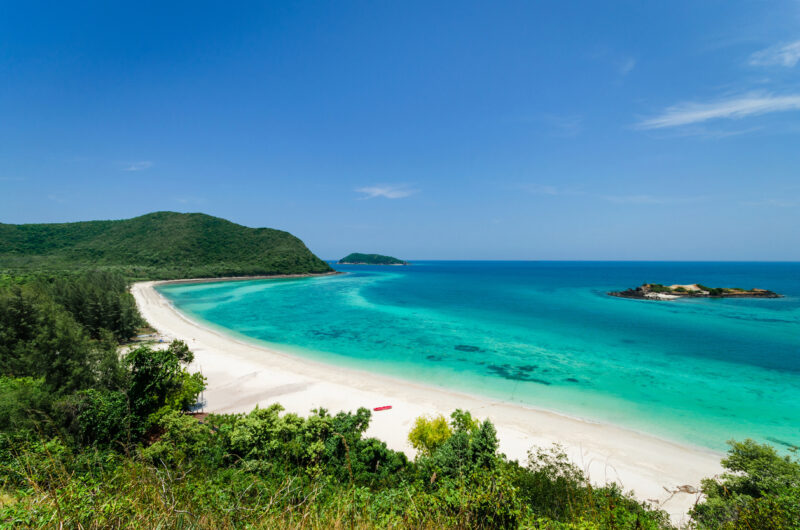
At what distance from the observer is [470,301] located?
238 feet

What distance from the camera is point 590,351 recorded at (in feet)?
111

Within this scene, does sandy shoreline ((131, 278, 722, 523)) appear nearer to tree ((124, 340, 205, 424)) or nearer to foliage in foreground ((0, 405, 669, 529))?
tree ((124, 340, 205, 424))

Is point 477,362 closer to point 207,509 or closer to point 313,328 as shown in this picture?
point 313,328

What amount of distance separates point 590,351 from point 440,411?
80.5ft

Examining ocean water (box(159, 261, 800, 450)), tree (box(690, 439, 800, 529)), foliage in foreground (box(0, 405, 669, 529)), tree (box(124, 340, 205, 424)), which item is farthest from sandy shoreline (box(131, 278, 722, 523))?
foliage in foreground (box(0, 405, 669, 529))

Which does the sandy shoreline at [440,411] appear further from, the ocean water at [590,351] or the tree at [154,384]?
the tree at [154,384]

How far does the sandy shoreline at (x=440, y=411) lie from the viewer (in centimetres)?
1359

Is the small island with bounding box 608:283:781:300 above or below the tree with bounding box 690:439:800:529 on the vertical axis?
below

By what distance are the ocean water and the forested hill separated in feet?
224

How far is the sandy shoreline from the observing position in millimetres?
13594

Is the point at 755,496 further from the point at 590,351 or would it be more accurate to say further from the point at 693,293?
the point at 693,293

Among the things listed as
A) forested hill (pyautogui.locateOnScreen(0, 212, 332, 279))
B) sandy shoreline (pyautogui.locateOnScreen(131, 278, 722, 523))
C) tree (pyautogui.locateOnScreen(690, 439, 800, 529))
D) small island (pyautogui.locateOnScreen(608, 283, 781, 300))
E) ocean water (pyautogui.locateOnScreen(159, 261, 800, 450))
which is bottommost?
ocean water (pyautogui.locateOnScreen(159, 261, 800, 450))

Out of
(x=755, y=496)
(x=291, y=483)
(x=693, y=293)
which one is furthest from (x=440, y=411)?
(x=693, y=293)

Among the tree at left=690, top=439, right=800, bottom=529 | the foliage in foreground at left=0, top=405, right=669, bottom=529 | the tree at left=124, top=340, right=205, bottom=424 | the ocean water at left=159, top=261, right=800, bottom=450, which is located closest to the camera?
the foliage in foreground at left=0, top=405, right=669, bottom=529
